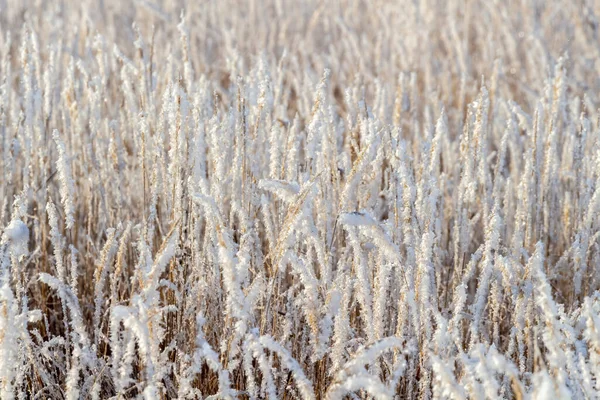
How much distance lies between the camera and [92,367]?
1098 mm

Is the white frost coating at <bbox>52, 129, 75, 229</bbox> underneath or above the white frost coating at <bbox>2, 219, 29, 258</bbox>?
above

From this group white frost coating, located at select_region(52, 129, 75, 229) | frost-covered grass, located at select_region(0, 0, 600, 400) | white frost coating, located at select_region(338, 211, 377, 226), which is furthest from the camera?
white frost coating, located at select_region(52, 129, 75, 229)

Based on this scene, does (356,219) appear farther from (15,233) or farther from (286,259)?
(15,233)

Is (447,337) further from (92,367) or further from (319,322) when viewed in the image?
(92,367)

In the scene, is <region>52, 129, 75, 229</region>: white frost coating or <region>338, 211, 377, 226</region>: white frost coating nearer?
<region>338, 211, 377, 226</region>: white frost coating

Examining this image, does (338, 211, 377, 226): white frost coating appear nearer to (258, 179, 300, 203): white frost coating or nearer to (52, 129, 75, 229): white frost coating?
(258, 179, 300, 203): white frost coating

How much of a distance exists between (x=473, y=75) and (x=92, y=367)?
2.66 meters

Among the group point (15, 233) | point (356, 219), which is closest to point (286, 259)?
point (356, 219)

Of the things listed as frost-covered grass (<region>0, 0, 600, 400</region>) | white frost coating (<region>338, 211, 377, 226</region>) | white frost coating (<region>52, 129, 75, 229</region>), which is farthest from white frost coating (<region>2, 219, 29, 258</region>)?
white frost coating (<region>338, 211, 377, 226</region>)

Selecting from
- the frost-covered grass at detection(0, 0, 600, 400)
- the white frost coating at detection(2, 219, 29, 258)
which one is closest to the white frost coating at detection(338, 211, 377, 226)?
the frost-covered grass at detection(0, 0, 600, 400)

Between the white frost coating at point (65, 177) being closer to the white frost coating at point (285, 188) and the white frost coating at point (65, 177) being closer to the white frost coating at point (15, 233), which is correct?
the white frost coating at point (15, 233)

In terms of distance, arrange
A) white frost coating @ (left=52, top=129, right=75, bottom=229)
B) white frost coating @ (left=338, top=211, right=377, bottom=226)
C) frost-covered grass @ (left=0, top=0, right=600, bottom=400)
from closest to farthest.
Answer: white frost coating @ (left=338, top=211, right=377, bottom=226)
frost-covered grass @ (left=0, top=0, right=600, bottom=400)
white frost coating @ (left=52, top=129, right=75, bottom=229)

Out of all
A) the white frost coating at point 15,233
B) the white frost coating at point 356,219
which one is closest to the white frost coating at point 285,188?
the white frost coating at point 356,219

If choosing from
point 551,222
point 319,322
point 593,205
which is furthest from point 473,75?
point 319,322
